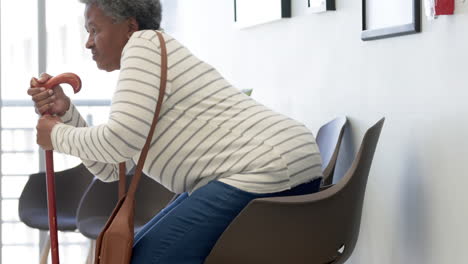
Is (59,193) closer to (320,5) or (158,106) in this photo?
(320,5)

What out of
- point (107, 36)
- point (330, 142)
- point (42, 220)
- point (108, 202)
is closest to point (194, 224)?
point (107, 36)

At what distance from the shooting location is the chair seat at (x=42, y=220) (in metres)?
4.49

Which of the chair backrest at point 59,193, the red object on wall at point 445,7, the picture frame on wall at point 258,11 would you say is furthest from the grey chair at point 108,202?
the red object on wall at point 445,7

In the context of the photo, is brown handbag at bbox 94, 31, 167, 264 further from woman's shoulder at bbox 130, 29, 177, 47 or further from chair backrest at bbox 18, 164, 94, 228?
chair backrest at bbox 18, 164, 94, 228

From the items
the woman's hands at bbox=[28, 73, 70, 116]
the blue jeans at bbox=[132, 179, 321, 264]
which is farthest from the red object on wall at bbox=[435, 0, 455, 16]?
the woman's hands at bbox=[28, 73, 70, 116]

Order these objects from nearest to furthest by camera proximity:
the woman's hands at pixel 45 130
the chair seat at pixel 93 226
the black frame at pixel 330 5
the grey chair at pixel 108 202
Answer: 1. the woman's hands at pixel 45 130
2. the black frame at pixel 330 5
3. the chair seat at pixel 93 226
4. the grey chair at pixel 108 202

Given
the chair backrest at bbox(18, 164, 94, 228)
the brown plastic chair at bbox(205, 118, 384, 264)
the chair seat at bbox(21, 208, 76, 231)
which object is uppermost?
the brown plastic chair at bbox(205, 118, 384, 264)

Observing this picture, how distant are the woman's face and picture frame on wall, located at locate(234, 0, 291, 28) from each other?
139 cm

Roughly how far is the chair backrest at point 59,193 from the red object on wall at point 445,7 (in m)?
2.75

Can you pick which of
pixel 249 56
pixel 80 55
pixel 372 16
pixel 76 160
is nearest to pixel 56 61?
pixel 80 55

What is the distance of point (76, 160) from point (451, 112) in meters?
3.86

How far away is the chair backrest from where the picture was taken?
4.61 metres

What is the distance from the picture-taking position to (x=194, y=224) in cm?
225

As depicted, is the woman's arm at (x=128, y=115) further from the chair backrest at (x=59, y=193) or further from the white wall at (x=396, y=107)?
the chair backrest at (x=59, y=193)
